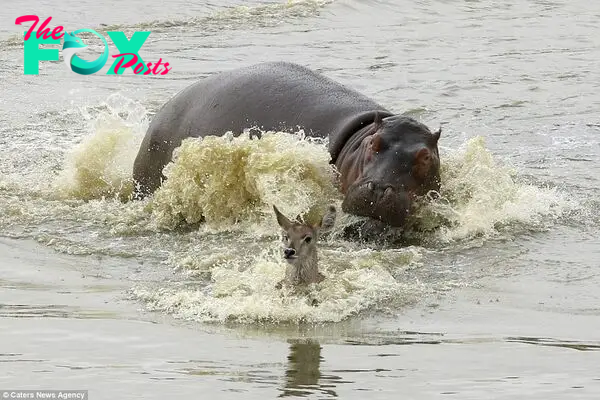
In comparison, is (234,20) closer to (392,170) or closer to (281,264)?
(392,170)

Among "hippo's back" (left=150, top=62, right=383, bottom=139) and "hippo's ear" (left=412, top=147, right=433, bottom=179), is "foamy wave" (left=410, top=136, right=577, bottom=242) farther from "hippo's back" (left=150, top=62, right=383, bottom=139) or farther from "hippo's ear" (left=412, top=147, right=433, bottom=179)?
"hippo's back" (left=150, top=62, right=383, bottom=139)

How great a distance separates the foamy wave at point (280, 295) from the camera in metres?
5.77

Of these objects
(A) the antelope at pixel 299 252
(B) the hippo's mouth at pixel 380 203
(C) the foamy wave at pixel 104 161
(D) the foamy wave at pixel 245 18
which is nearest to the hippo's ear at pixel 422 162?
(B) the hippo's mouth at pixel 380 203

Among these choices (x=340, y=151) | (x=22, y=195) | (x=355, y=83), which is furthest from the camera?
(x=355, y=83)

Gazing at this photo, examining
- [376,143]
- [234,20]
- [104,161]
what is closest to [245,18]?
[234,20]

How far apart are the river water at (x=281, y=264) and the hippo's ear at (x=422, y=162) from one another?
0.94 ft

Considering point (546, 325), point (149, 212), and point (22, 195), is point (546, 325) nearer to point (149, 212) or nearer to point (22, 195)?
point (149, 212)

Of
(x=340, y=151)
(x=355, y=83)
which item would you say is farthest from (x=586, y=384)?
(x=355, y=83)

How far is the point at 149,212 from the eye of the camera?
8.24 m

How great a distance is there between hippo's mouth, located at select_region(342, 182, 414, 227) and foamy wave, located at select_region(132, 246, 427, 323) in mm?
534

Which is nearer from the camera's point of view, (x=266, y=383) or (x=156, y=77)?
(x=266, y=383)

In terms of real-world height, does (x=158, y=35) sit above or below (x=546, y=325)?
above

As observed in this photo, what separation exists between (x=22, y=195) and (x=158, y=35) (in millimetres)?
7967

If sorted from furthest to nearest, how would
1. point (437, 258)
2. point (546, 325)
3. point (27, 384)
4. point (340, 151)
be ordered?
point (340, 151)
point (437, 258)
point (546, 325)
point (27, 384)
